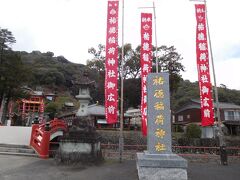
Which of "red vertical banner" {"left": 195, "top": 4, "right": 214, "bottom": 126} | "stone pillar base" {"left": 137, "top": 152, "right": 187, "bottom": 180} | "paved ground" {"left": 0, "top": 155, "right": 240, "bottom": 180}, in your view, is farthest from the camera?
"red vertical banner" {"left": 195, "top": 4, "right": 214, "bottom": 126}

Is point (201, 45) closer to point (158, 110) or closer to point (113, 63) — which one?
point (113, 63)

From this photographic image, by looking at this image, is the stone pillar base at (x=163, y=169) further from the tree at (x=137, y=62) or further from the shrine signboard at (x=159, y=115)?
the tree at (x=137, y=62)

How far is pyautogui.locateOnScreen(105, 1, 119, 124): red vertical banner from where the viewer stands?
1306cm

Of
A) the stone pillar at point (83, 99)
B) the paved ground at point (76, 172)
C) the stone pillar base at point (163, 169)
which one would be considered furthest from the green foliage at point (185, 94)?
the stone pillar base at point (163, 169)

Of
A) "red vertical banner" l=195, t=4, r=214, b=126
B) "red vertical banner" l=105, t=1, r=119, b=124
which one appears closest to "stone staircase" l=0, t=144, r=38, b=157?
"red vertical banner" l=105, t=1, r=119, b=124

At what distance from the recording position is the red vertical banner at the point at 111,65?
42.8ft

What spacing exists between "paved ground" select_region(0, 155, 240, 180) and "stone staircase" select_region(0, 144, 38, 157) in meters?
1.58

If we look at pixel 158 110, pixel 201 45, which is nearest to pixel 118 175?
pixel 158 110

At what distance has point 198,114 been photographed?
4347cm

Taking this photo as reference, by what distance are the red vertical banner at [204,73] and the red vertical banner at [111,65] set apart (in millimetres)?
4730

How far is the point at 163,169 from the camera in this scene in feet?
25.5

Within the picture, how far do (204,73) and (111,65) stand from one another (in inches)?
207

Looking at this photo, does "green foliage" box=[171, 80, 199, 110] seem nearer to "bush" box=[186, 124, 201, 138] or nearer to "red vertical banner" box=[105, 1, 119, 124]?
"bush" box=[186, 124, 201, 138]

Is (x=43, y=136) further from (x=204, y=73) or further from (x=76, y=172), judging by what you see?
(x=204, y=73)
